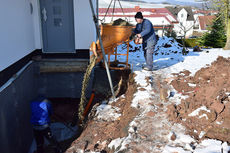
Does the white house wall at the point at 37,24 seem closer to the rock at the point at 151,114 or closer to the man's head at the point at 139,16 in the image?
the man's head at the point at 139,16

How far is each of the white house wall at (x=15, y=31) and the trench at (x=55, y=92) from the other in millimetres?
489

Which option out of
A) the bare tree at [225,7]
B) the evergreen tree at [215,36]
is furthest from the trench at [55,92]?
the evergreen tree at [215,36]

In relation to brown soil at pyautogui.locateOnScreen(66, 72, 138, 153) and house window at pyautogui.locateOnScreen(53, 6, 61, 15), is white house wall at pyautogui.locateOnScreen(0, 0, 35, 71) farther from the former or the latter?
brown soil at pyautogui.locateOnScreen(66, 72, 138, 153)

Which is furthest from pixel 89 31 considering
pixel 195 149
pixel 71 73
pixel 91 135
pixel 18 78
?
pixel 195 149

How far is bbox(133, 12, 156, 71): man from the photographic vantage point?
19.2 feet

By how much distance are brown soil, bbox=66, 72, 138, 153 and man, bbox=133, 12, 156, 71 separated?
84.4 inches

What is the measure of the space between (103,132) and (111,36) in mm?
2777

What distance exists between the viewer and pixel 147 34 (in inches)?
242

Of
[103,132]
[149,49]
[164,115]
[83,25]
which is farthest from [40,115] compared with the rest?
[149,49]

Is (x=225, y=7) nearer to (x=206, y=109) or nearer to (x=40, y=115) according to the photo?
(x=206, y=109)

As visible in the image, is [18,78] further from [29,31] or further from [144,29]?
[144,29]

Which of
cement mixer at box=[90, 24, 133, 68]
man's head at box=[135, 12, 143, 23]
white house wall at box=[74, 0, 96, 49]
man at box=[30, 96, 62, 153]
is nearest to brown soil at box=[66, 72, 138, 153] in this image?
man at box=[30, 96, 62, 153]

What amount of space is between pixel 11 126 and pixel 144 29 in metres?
4.42

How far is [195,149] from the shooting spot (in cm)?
289
